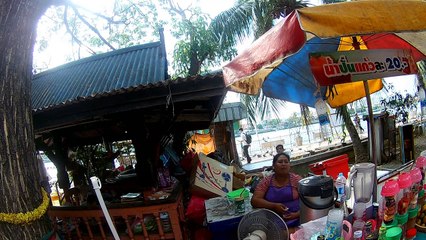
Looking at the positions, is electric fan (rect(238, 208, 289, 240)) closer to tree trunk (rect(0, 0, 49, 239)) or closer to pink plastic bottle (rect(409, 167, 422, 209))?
pink plastic bottle (rect(409, 167, 422, 209))

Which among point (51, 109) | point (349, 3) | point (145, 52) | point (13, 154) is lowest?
point (13, 154)

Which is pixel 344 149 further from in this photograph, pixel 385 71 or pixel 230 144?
pixel 385 71

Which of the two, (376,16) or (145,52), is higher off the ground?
(145,52)

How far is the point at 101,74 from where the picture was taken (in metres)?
6.86

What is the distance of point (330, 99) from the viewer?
198 inches

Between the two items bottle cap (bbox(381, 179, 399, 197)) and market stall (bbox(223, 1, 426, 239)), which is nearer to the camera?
bottle cap (bbox(381, 179, 399, 197))

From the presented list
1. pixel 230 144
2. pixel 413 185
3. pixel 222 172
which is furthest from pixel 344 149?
pixel 413 185

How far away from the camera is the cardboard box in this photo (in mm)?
4402

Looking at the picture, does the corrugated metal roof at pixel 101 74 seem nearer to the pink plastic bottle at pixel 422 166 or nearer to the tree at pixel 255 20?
the tree at pixel 255 20

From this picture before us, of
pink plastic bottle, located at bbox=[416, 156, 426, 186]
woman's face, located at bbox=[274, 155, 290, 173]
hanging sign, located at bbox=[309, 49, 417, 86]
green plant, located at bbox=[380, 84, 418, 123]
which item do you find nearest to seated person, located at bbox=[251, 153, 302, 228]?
woman's face, located at bbox=[274, 155, 290, 173]

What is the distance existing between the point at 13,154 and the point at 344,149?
11.3 m

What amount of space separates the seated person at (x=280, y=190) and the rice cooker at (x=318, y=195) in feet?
2.99

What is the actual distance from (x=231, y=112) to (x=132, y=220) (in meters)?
9.63

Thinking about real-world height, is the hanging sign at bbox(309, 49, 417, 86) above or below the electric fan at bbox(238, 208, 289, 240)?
above
